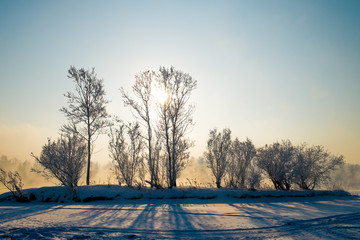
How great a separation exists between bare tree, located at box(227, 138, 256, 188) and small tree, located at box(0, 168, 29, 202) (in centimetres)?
1434

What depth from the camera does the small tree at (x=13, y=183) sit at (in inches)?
436

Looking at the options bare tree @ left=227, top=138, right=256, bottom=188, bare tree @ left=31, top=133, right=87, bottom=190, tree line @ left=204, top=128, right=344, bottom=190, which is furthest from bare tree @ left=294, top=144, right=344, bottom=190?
bare tree @ left=31, top=133, right=87, bottom=190

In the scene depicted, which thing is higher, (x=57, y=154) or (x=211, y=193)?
(x=57, y=154)

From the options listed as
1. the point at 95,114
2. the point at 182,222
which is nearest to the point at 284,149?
the point at 182,222

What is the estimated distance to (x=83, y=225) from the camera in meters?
5.50

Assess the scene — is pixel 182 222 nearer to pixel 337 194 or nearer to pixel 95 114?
pixel 95 114

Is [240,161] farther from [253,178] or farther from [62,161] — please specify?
[62,161]

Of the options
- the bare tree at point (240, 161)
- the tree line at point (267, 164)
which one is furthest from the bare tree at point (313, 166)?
the bare tree at point (240, 161)

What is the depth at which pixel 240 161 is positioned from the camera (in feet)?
59.7

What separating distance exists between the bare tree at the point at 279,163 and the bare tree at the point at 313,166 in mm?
720

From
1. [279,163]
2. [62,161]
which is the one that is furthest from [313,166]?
[62,161]

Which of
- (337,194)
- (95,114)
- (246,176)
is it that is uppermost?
(95,114)

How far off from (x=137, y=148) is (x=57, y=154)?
16.3 ft

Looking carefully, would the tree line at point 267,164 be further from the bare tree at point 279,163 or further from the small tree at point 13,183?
the small tree at point 13,183
